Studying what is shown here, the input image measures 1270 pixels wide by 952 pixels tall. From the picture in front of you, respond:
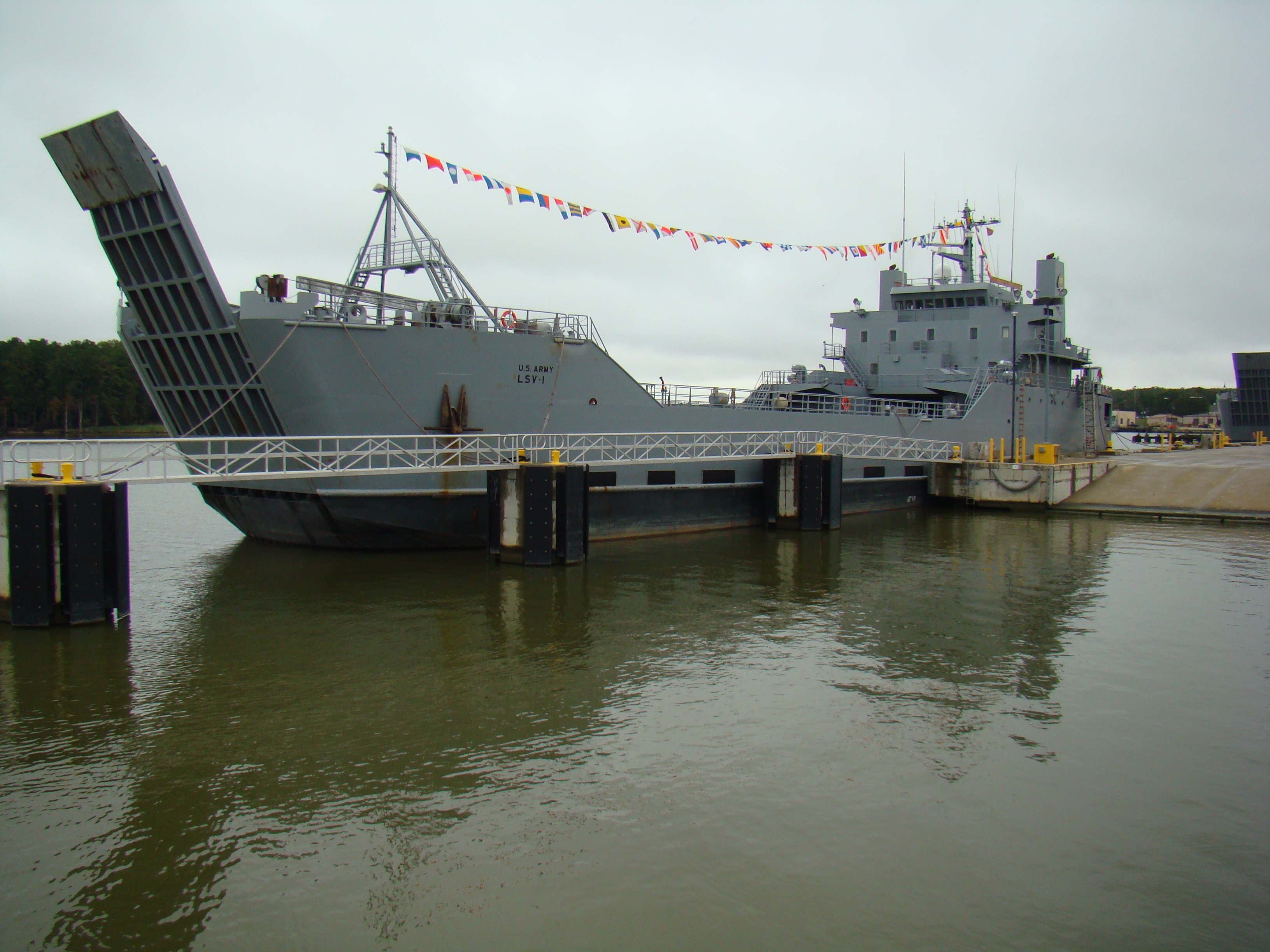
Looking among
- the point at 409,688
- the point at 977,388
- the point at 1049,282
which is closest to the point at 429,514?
the point at 409,688

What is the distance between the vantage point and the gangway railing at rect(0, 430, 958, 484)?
1222 cm

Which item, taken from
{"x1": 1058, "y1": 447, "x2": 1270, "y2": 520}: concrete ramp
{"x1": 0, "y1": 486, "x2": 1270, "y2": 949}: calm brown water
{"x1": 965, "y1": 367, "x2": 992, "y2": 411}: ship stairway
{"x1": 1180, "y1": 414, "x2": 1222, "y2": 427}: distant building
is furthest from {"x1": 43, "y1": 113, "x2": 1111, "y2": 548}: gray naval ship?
{"x1": 1180, "y1": 414, "x2": 1222, "y2": 427}: distant building

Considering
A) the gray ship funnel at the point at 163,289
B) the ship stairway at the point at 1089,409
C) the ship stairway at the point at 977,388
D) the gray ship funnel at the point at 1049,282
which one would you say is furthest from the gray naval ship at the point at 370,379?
the ship stairway at the point at 1089,409

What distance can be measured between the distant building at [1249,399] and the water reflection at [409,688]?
52.7 meters

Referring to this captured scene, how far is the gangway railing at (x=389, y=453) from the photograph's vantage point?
12.2 m

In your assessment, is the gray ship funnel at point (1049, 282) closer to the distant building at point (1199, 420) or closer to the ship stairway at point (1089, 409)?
the ship stairway at point (1089, 409)

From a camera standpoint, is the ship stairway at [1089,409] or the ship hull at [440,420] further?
the ship stairway at [1089,409]

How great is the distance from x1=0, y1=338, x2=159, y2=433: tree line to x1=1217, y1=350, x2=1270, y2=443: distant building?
78.9 m

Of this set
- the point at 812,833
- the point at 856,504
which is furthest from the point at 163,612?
the point at 856,504

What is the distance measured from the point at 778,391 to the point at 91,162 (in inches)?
812

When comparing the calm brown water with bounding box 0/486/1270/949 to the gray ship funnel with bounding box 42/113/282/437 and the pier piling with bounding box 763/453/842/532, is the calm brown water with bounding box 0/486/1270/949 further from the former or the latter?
the pier piling with bounding box 763/453/842/532

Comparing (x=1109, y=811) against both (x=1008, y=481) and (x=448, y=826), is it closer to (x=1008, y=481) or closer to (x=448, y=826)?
(x=448, y=826)

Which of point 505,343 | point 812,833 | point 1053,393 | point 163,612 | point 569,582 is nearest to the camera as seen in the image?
point 812,833

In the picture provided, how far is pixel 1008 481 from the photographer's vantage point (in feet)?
91.1
